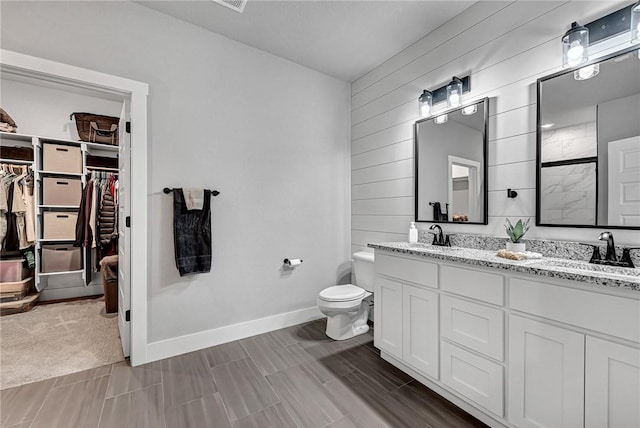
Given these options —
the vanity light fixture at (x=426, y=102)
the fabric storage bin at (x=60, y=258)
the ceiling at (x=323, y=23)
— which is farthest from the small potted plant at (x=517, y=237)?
the fabric storage bin at (x=60, y=258)

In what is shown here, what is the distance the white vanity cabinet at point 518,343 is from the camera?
1068mm

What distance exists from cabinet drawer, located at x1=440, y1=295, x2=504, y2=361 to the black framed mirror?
0.71 m

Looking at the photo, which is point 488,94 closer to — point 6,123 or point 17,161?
point 6,123

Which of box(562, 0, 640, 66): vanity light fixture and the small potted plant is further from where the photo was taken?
the small potted plant

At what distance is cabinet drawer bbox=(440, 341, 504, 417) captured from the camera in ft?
4.67

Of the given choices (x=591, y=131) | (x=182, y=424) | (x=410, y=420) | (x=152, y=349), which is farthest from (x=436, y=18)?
(x=152, y=349)

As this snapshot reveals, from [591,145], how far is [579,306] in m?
0.95

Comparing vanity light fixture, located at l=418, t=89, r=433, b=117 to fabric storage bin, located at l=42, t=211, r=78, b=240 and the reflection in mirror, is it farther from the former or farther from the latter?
fabric storage bin, located at l=42, t=211, r=78, b=240

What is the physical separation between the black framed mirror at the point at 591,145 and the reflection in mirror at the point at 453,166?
14.5 inches

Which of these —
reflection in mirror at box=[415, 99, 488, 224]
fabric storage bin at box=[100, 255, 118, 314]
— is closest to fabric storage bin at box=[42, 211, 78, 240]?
fabric storage bin at box=[100, 255, 118, 314]

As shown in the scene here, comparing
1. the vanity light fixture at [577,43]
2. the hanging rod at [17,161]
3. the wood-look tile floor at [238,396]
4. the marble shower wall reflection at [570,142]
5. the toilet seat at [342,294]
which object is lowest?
the wood-look tile floor at [238,396]

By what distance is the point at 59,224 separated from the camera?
3529 millimetres

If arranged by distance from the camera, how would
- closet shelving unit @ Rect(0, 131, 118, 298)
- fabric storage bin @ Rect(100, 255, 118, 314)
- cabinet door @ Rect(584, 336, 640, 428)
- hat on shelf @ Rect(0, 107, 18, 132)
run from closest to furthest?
cabinet door @ Rect(584, 336, 640, 428)
hat on shelf @ Rect(0, 107, 18, 132)
fabric storage bin @ Rect(100, 255, 118, 314)
closet shelving unit @ Rect(0, 131, 118, 298)

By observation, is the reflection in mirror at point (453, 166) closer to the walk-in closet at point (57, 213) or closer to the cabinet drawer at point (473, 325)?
the cabinet drawer at point (473, 325)
